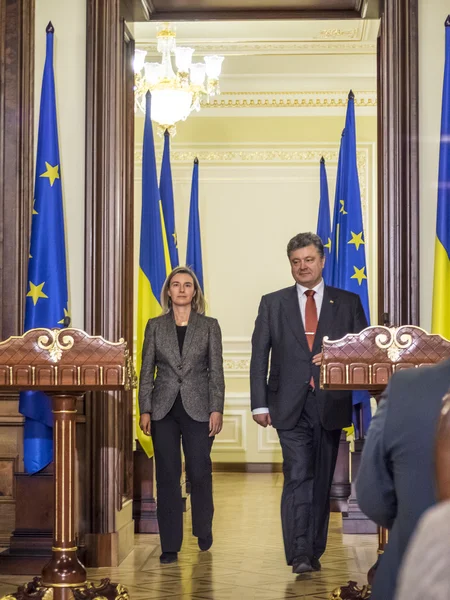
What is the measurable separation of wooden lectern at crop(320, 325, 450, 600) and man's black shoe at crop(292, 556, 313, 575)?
2.95 feet

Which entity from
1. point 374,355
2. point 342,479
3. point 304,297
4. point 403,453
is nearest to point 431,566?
point 403,453

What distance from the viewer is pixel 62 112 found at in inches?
210

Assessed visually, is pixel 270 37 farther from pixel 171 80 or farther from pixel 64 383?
pixel 64 383

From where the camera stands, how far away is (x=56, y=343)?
4.00 m

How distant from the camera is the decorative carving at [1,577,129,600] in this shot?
13.1 feet

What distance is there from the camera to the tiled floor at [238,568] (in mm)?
4457

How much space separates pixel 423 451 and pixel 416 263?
11.9 ft

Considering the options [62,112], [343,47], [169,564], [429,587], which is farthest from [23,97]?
[343,47]

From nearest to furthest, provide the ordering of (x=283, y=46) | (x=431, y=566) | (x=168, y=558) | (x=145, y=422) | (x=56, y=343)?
(x=431, y=566) → (x=56, y=343) → (x=168, y=558) → (x=145, y=422) → (x=283, y=46)

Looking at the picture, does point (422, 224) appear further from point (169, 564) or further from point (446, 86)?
point (169, 564)

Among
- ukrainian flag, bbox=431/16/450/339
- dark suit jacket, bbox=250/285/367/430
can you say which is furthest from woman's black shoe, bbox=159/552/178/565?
ukrainian flag, bbox=431/16/450/339

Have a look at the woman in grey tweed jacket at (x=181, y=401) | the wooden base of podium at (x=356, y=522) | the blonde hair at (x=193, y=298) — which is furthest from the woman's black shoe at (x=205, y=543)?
the blonde hair at (x=193, y=298)

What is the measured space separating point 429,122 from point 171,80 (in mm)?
4053

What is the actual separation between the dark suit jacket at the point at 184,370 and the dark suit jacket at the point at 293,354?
17.4 inches
